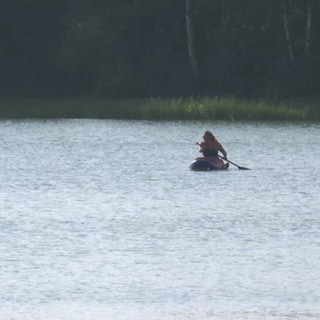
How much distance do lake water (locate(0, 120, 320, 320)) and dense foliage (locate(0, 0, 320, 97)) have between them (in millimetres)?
20020

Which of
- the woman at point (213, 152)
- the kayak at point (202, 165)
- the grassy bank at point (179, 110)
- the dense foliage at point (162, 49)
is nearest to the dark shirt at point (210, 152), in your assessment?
the woman at point (213, 152)

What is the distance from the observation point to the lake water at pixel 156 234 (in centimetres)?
1725

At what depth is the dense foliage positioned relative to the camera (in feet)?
203

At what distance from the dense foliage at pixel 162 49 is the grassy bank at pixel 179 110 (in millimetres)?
2259

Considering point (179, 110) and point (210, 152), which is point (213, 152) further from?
point (179, 110)

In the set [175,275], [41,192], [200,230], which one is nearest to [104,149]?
[41,192]

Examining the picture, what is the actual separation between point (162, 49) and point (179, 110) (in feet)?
38.7

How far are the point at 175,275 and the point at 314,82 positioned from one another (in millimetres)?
42648

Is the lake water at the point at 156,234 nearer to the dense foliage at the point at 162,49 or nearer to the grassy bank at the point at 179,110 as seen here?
the grassy bank at the point at 179,110

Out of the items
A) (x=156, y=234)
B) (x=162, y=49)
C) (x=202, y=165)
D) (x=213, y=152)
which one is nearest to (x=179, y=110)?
(x=162, y=49)

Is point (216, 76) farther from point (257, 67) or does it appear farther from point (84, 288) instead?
point (84, 288)

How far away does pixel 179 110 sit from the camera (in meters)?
53.3

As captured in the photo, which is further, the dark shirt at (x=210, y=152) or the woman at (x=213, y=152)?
the dark shirt at (x=210, y=152)

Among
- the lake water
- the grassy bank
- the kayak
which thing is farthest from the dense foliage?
the kayak
